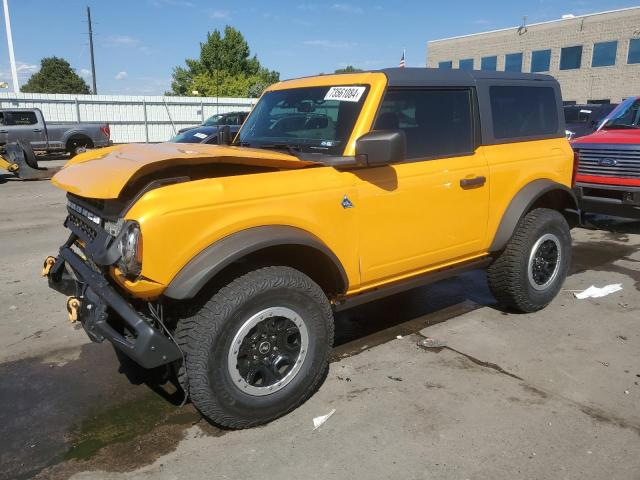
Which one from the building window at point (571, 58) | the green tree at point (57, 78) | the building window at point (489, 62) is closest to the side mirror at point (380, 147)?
the building window at point (571, 58)

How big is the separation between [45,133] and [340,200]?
1824 cm

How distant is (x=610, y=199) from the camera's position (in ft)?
24.5

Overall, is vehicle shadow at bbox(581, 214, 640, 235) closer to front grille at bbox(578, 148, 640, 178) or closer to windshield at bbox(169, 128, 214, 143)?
front grille at bbox(578, 148, 640, 178)

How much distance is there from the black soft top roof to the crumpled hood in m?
0.95

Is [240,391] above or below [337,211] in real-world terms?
below

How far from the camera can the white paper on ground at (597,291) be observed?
518 cm

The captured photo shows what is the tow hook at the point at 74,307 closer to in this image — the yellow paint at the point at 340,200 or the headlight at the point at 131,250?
the yellow paint at the point at 340,200

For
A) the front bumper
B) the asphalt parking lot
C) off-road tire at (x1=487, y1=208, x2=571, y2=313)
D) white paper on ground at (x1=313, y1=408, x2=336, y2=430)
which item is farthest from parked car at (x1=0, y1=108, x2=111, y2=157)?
white paper on ground at (x1=313, y1=408, x2=336, y2=430)

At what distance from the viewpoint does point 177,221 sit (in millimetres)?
2561

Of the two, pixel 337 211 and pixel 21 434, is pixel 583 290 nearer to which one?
pixel 337 211

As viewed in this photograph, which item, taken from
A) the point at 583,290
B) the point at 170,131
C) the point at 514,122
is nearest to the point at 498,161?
the point at 514,122

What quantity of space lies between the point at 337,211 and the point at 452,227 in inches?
42.9

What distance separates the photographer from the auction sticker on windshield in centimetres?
347

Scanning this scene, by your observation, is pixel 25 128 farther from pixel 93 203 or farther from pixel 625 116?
pixel 625 116
